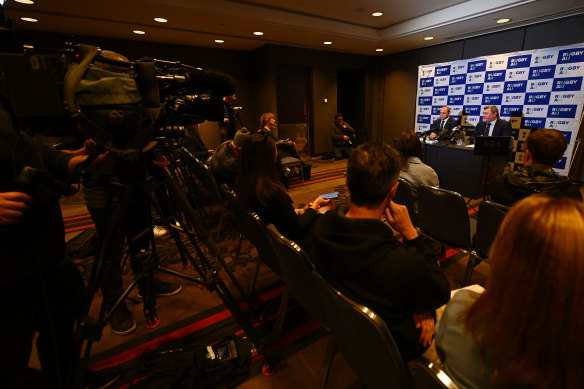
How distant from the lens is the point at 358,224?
901mm

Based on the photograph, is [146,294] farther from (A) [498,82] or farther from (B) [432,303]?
(A) [498,82]

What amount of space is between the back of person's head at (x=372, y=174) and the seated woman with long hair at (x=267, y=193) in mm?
685

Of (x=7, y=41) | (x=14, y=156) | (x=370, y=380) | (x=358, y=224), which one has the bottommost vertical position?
(x=370, y=380)

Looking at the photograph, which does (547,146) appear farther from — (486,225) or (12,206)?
(12,206)

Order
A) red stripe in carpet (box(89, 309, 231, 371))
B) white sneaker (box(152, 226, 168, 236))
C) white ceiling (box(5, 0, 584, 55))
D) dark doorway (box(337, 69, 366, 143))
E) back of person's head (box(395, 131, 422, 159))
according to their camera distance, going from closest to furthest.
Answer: red stripe in carpet (box(89, 309, 231, 371)) < back of person's head (box(395, 131, 422, 159)) < white sneaker (box(152, 226, 168, 236)) < white ceiling (box(5, 0, 584, 55)) < dark doorway (box(337, 69, 366, 143))

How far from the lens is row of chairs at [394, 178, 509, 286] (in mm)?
1744

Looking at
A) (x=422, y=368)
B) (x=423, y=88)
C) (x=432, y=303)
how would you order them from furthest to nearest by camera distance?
1. (x=423, y=88)
2. (x=432, y=303)
3. (x=422, y=368)

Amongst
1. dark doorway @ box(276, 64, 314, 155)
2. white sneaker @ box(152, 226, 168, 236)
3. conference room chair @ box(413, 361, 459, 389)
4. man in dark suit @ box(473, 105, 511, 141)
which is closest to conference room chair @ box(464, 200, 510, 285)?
conference room chair @ box(413, 361, 459, 389)

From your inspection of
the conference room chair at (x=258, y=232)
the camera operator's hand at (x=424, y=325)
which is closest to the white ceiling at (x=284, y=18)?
the conference room chair at (x=258, y=232)

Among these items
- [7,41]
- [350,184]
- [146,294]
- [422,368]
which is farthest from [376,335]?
[7,41]

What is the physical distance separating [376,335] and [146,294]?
122 cm

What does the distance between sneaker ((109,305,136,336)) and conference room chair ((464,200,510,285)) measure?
2283 millimetres

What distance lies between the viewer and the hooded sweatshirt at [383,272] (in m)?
0.85

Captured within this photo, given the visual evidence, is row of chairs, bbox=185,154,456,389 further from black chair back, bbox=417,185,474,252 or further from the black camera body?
black chair back, bbox=417,185,474,252
